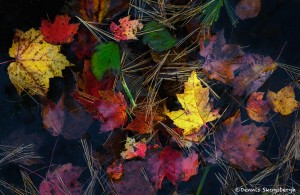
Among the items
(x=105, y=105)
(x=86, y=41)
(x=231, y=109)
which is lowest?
(x=231, y=109)

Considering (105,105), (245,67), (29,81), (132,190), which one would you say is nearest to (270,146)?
(245,67)

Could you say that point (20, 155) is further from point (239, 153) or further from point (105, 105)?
point (239, 153)

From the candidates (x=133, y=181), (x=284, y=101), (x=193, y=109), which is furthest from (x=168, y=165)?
(x=284, y=101)

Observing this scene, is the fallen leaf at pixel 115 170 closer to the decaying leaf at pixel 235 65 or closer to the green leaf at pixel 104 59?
the green leaf at pixel 104 59
